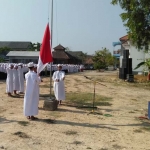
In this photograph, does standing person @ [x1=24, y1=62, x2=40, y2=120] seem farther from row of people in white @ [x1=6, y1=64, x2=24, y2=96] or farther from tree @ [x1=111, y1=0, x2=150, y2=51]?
tree @ [x1=111, y1=0, x2=150, y2=51]

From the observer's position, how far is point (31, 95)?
8.05 metres

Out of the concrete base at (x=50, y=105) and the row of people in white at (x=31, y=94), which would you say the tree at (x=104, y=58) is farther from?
the row of people in white at (x=31, y=94)

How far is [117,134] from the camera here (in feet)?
21.9

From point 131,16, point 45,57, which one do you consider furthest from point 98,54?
point 45,57

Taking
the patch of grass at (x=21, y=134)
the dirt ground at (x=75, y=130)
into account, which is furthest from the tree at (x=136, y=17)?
the patch of grass at (x=21, y=134)

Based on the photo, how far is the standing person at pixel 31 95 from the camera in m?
7.94

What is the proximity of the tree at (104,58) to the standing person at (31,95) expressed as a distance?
52.4 metres

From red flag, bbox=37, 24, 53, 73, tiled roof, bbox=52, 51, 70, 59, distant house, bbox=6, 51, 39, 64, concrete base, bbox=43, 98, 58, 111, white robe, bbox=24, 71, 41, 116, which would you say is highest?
tiled roof, bbox=52, 51, 70, 59

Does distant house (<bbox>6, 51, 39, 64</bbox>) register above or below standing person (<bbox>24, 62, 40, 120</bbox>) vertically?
above

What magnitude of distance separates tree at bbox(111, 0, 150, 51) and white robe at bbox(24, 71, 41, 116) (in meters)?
11.9

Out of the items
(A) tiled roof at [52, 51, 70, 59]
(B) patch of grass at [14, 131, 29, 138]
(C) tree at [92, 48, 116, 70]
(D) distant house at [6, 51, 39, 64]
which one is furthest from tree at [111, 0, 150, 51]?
(A) tiled roof at [52, 51, 70, 59]

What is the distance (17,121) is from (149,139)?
12.3ft

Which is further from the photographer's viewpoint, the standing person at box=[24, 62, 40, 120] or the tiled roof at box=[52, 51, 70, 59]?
the tiled roof at box=[52, 51, 70, 59]

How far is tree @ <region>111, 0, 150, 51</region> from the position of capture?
17984 millimetres
